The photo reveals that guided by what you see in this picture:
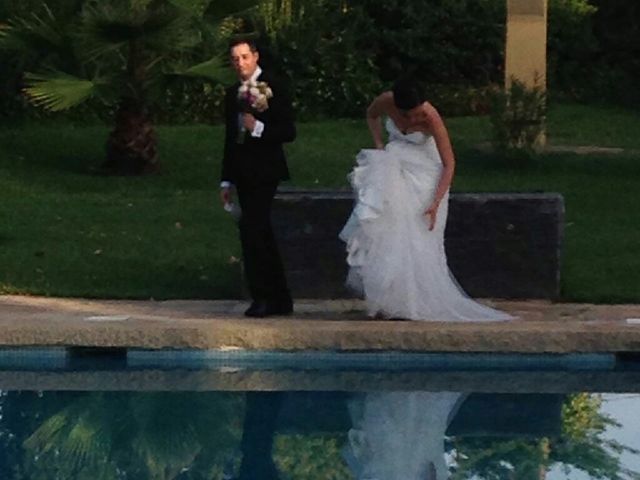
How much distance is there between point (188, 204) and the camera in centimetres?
1311

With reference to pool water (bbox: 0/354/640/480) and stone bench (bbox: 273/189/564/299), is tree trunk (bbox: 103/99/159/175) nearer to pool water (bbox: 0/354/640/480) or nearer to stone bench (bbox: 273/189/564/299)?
stone bench (bbox: 273/189/564/299)

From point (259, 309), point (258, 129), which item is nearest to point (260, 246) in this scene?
point (259, 309)

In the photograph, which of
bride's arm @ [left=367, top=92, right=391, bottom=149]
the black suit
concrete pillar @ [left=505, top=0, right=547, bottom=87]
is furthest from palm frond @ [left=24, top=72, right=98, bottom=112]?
the black suit

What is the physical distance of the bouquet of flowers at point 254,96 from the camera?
328 inches

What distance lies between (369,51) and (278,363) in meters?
12.2

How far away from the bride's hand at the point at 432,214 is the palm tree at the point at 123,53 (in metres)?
5.80

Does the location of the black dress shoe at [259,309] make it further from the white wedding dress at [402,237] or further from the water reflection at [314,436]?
the water reflection at [314,436]

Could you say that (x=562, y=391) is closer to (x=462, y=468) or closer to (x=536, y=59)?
(x=462, y=468)

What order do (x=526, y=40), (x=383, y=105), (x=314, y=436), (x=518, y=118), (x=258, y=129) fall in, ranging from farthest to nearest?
(x=526, y=40)
(x=518, y=118)
(x=383, y=105)
(x=258, y=129)
(x=314, y=436)

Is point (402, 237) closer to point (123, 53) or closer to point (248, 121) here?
point (248, 121)

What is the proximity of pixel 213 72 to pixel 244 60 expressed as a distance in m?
6.09

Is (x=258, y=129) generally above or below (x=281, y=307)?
above

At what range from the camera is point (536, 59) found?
611 inches

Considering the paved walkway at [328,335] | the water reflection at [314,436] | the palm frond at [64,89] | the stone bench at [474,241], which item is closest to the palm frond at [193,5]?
the palm frond at [64,89]
